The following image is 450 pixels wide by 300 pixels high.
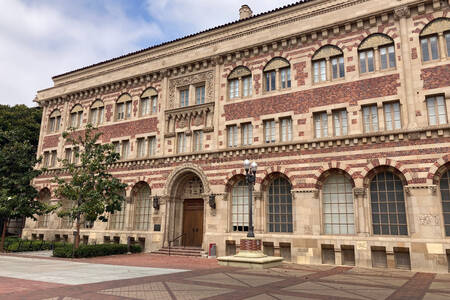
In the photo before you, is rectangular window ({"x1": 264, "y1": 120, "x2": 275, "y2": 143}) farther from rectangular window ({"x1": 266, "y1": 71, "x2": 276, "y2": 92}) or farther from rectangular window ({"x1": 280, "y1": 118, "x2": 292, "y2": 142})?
rectangular window ({"x1": 266, "y1": 71, "x2": 276, "y2": 92})

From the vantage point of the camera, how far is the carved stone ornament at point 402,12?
1930 centimetres

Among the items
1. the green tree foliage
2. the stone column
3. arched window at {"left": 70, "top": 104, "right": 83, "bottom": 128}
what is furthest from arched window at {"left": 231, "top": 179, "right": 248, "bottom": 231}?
arched window at {"left": 70, "top": 104, "right": 83, "bottom": 128}

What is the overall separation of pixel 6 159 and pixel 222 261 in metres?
17.3

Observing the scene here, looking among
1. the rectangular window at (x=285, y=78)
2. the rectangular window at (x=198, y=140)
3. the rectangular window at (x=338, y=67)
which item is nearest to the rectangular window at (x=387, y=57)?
the rectangular window at (x=338, y=67)

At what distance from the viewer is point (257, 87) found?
76.4 ft

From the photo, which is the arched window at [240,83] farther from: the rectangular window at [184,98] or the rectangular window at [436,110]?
the rectangular window at [436,110]

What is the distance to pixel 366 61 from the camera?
66.7 ft

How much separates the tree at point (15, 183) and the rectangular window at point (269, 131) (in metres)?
15.6

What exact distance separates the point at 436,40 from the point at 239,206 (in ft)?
48.0

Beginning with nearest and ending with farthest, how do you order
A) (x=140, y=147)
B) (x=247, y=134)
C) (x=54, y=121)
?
1. (x=247, y=134)
2. (x=140, y=147)
3. (x=54, y=121)

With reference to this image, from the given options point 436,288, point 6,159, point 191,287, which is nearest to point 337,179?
point 436,288

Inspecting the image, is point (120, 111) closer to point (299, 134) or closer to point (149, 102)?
A: point (149, 102)

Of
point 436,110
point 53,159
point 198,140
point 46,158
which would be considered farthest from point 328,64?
point 46,158

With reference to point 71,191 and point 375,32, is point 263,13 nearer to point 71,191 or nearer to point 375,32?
point 375,32
